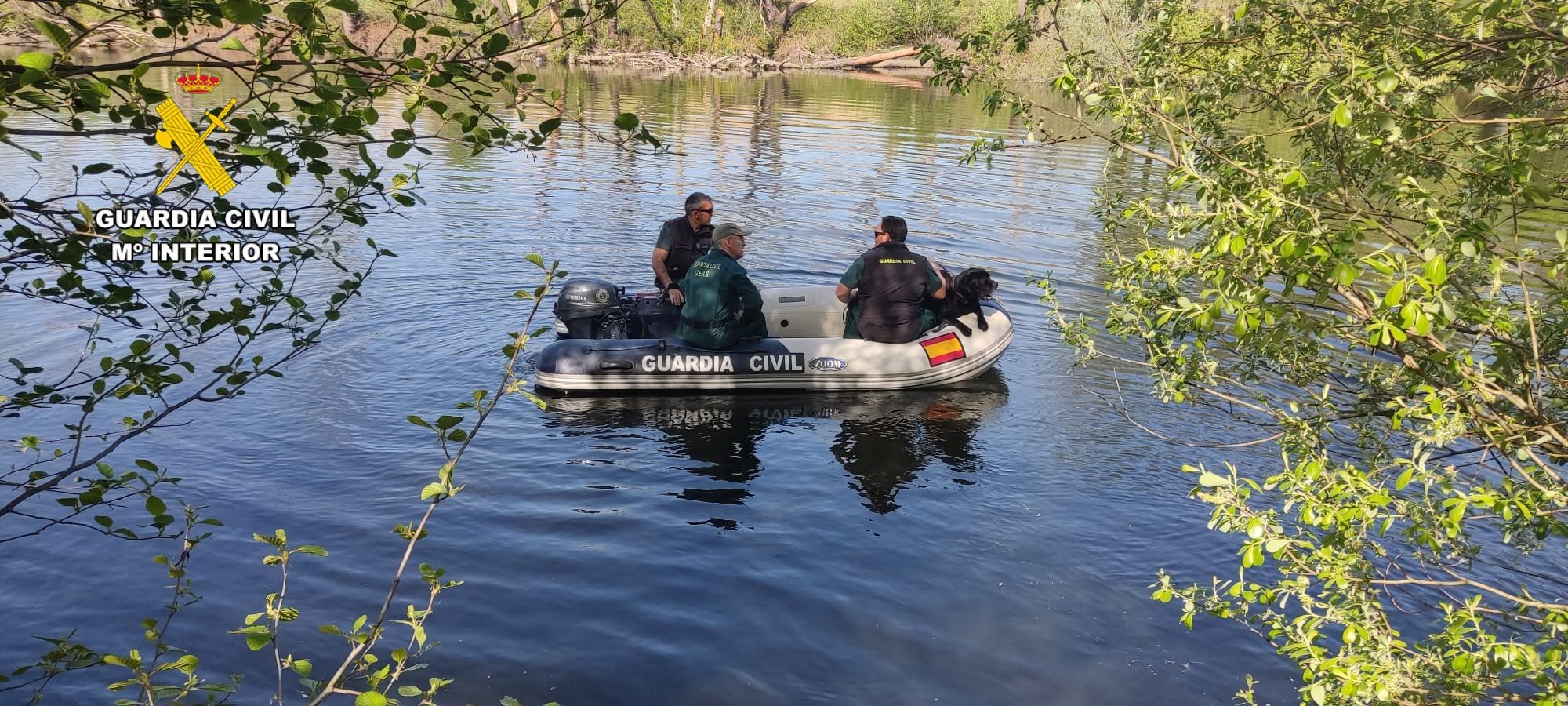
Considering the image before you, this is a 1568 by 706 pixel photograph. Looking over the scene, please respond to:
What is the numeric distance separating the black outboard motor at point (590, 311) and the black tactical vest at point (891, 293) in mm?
2383

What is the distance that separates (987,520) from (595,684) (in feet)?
Result: 10.4

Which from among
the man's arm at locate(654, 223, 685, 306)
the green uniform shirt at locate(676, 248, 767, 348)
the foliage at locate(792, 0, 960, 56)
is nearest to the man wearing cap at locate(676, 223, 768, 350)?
the green uniform shirt at locate(676, 248, 767, 348)

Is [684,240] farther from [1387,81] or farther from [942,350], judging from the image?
[1387,81]

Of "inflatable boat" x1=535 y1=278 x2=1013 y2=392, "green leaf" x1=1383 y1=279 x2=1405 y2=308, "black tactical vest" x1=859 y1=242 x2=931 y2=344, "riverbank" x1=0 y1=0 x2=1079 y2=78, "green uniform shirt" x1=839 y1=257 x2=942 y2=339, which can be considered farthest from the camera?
"riverbank" x1=0 y1=0 x2=1079 y2=78

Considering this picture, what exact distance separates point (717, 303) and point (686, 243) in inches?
58.7

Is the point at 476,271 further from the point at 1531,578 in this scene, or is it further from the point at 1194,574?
the point at 1531,578

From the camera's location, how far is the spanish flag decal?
9773 mm

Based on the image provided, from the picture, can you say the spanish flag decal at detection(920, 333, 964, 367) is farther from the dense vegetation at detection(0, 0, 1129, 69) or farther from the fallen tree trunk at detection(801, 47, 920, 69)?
the fallen tree trunk at detection(801, 47, 920, 69)

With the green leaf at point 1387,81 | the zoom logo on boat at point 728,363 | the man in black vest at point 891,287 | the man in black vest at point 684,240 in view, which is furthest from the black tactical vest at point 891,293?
the green leaf at point 1387,81

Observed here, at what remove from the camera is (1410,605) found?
→ 6.11 meters

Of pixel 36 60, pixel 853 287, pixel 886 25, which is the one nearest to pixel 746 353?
pixel 853 287

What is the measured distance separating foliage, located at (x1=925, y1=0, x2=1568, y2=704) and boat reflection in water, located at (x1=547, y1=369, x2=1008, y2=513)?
338 centimetres

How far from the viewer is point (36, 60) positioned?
2.19m

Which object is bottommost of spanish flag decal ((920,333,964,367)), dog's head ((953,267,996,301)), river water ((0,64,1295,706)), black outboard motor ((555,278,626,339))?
river water ((0,64,1295,706))
